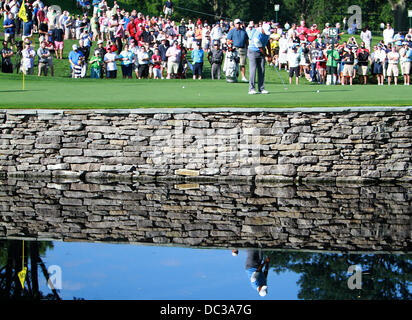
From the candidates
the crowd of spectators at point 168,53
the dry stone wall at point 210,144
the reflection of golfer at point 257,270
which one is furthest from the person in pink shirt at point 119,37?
the reflection of golfer at point 257,270

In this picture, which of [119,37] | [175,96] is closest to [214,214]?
[175,96]

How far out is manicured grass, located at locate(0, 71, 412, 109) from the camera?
18375mm

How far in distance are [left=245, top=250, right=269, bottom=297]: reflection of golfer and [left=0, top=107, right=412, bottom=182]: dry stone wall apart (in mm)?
6369

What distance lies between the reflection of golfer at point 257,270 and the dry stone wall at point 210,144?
6369mm

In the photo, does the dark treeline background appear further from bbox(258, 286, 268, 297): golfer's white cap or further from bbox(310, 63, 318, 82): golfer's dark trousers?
bbox(258, 286, 268, 297): golfer's white cap

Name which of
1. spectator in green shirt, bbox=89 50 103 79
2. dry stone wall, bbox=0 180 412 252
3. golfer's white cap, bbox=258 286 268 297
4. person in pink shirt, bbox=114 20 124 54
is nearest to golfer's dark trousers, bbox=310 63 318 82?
spectator in green shirt, bbox=89 50 103 79

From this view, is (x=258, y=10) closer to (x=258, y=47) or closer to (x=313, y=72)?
(x=313, y=72)

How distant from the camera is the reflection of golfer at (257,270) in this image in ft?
A: 30.3

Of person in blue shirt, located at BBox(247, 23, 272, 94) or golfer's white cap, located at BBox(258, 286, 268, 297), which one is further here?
person in blue shirt, located at BBox(247, 23, 272, 94)

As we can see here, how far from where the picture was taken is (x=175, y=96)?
2072 centimetres

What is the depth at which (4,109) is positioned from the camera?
707 inches

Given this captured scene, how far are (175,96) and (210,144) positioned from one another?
3.64 m

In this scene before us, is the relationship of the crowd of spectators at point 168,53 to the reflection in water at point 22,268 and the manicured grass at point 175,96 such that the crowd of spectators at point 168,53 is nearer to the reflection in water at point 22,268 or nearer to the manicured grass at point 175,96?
the manicured grass at point 175,96

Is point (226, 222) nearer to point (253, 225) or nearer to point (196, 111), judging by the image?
point (253, 225)
